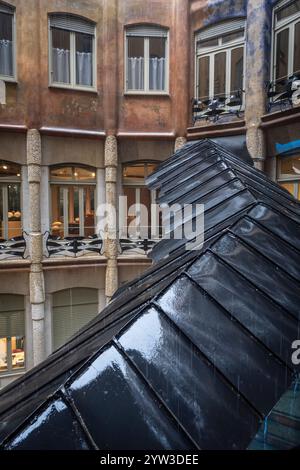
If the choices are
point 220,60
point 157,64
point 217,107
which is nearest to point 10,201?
point 157,64

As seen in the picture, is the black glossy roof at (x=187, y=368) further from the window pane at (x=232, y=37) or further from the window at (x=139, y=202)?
the window pane at (x=232, y=37)

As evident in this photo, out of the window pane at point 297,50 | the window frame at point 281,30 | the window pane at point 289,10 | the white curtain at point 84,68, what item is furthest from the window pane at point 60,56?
the window pane at point 297,50

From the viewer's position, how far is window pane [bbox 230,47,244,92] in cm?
1095

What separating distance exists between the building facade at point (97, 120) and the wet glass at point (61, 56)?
32 mm

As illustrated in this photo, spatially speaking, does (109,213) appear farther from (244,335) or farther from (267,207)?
(244,335)

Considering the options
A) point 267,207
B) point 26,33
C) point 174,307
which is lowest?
point 174,307

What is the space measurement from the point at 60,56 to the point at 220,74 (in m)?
5.07

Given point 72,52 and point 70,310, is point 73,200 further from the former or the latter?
point 72,52

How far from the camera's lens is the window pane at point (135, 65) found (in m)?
11.9

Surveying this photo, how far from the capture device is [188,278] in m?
2.57

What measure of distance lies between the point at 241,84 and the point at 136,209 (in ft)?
17.0

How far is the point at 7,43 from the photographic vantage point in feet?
35.4
